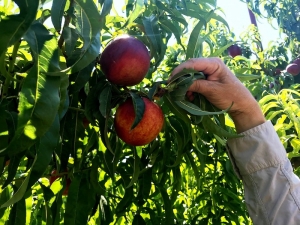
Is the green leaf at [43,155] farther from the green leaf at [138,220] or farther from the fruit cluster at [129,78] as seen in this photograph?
the green leaf at [138,220]

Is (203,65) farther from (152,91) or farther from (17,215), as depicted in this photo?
(17,215)

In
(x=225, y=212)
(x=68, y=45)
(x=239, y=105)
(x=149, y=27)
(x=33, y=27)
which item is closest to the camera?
(x=33, y=27)

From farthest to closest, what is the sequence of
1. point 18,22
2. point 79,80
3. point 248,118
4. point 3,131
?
1. point 248,118
2. point 79,80
3. point 3,131
4. point 18,22

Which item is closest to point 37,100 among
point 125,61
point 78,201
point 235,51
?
point 125,61

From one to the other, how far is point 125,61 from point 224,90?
24cm

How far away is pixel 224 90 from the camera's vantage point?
2.88 ft

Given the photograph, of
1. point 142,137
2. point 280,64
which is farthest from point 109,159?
point 280,64

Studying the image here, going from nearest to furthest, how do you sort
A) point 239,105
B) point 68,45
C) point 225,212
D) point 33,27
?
point 33,27 < point 68,45 < point 239,105 < point 225,212

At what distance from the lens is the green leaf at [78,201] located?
81cm

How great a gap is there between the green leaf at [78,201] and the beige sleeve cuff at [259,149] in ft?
1.28

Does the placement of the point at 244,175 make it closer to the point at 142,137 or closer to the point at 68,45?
the point at 142,137

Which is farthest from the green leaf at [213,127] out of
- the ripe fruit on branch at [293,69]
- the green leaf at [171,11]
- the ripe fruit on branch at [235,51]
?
the ripe fruit on branch at [293,69]

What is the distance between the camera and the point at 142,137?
0.77m

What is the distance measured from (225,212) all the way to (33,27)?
96 centimetres
